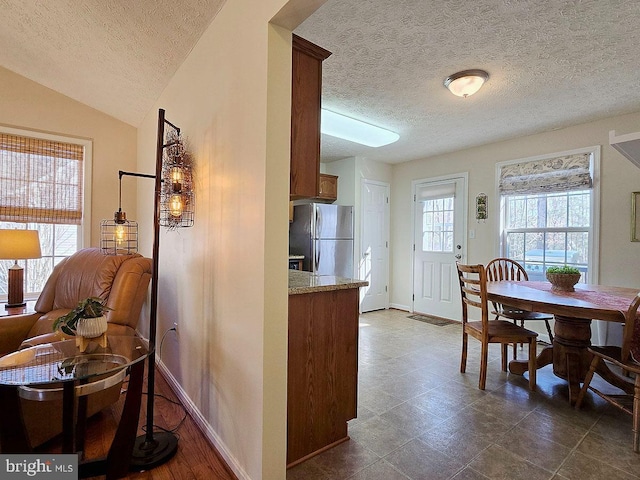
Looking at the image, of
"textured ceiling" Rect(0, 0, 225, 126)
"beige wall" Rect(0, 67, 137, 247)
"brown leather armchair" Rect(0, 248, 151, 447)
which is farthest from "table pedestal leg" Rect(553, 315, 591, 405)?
"beige wall" Rect(0, 67, 137, 247)

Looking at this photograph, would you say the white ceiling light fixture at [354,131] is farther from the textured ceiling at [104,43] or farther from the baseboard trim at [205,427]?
the baseboard trim at [205,427]

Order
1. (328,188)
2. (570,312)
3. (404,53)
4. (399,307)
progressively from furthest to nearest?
(399,307), (328,188), (404,53), (570,312)

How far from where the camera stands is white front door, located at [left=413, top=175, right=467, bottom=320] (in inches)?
182

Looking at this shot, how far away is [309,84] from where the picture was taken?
168 cm

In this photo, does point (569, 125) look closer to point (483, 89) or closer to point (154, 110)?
point (483, 89)

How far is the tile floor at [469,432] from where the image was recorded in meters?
1.64

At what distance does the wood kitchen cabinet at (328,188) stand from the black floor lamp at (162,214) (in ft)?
8.84

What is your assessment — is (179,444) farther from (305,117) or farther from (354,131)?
(354,131)

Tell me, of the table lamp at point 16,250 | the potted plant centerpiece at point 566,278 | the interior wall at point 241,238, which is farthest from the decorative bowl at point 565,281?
the table lamp at point 16,250

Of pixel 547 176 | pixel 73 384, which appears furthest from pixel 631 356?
pixel 73 384

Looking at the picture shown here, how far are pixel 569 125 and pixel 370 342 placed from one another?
3.26 m

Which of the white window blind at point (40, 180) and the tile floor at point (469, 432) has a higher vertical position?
the white window blind at point (40, 180)

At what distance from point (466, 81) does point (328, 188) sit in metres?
2.71

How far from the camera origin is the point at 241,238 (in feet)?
5.21
